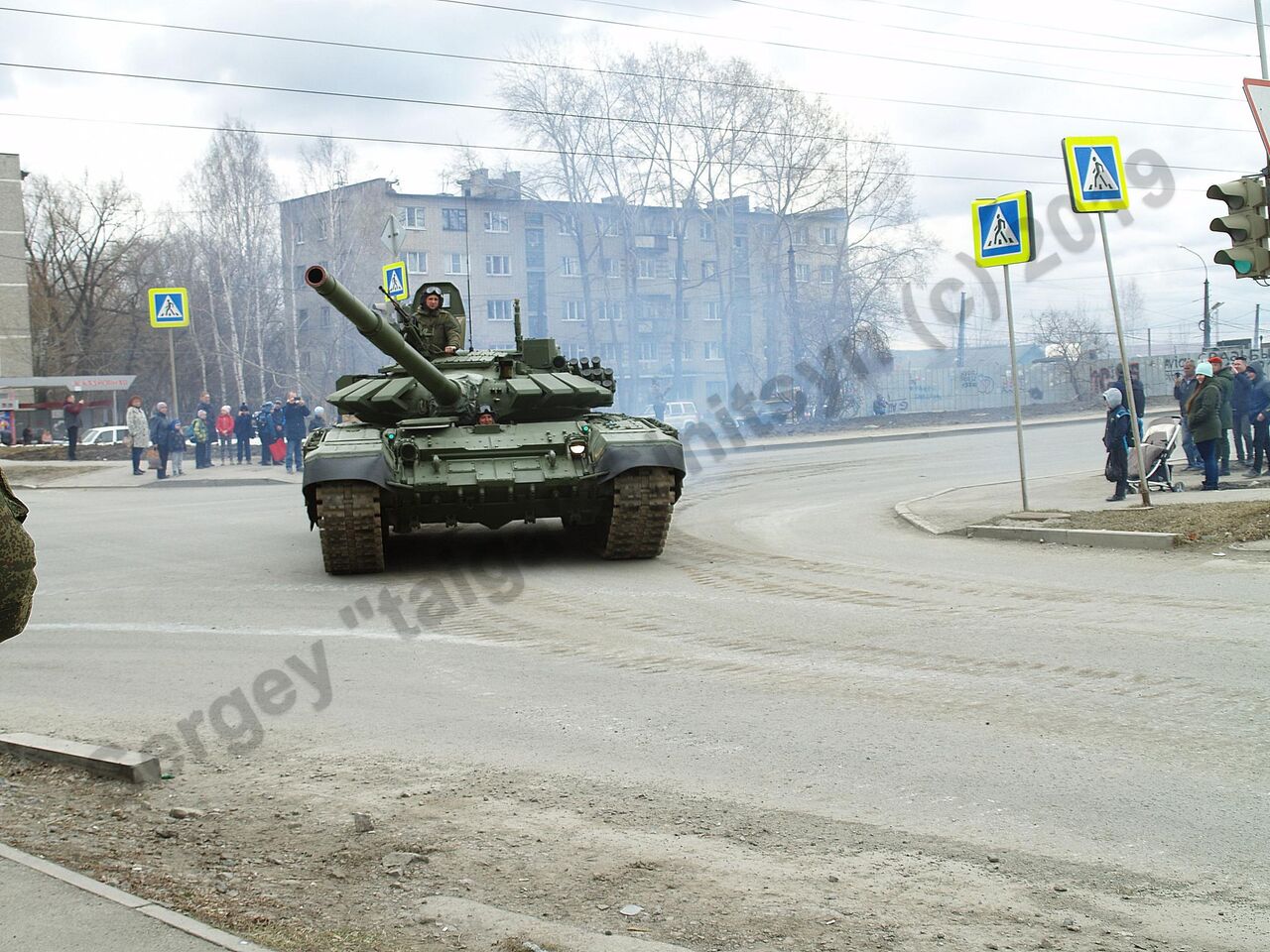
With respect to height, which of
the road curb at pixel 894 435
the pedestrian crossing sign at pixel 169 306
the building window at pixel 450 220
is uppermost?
the building window at pixel 450 220

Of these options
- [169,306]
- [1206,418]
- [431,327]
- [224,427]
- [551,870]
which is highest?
[169,306]

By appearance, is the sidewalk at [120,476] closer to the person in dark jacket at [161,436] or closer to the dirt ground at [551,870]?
the person in dark jacket at [161,436]

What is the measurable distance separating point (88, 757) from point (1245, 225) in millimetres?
9632

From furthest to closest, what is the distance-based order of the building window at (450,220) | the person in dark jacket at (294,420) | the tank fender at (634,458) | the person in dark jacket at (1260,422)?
the building window at (450,220)
the person in dark jacket at (294,420)
the person in dark jacket at (1260,422)
the tank fender at (634,458)

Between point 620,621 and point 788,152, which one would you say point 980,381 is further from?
point 620,621

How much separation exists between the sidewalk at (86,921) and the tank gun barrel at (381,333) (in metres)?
5.76

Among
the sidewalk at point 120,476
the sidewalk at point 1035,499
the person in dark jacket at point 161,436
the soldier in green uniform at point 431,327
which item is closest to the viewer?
the sidewalk at point 1035,499

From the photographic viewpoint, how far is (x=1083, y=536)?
12.1 m

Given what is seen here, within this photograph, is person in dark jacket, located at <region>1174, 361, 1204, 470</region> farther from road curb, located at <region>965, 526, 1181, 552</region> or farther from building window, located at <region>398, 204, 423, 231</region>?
building window, located at <region>398, 204, 423, 231</region>

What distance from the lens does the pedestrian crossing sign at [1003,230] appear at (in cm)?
1323

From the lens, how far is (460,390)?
1259 centimetres

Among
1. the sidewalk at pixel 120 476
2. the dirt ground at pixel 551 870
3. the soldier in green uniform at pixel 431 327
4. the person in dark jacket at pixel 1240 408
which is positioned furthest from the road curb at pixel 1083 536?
the sidewalk at pixel 120 476

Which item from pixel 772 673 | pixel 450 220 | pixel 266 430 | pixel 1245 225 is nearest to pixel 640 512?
pixel 772 673

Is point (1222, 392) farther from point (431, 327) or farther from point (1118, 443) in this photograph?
point (431, 327)
